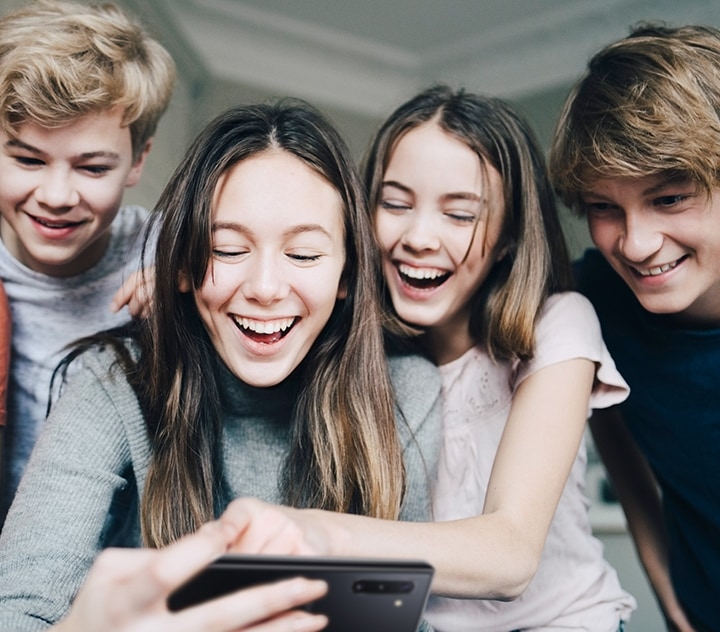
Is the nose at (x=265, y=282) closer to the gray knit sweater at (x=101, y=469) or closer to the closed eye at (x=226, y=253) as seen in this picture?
the closed eye at (x=226, y=253)

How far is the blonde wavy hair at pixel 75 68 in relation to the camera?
1.42m

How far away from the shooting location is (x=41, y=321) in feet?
5.17

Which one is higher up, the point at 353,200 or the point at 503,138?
the point at 503,138

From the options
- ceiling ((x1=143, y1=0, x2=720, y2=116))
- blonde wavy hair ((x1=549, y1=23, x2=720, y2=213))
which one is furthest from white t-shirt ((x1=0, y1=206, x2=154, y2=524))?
ceiling ((x1=143, y1=0, x2=720, y2=116))

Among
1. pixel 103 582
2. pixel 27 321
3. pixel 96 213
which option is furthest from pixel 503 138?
pixel 103 582

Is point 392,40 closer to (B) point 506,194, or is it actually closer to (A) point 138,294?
(B) point 506,194

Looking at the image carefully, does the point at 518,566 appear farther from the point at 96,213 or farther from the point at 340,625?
the point at 96,213

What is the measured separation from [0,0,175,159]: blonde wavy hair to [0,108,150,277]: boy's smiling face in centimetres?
3

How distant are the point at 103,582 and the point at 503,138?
1.09 meters

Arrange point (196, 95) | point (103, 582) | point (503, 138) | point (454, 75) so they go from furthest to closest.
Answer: point (454, 75), point (196, 95), point (503, 138), point (103, 582)

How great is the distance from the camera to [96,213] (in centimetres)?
151

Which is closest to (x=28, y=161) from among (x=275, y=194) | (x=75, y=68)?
(x=75, y=68)

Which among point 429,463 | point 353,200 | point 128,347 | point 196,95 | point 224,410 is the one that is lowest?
point 429,463

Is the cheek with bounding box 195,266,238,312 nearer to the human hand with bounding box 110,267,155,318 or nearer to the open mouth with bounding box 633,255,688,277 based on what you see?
Answer: the human hand with bounding box 110,267,155,318
